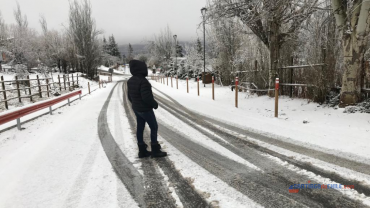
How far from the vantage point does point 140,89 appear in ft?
12.3

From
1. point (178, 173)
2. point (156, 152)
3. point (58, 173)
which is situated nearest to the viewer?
point (178, 173)

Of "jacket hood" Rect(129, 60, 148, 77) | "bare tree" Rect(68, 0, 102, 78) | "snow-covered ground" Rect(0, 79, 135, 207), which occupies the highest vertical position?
"bare tree" Rect(68, 0, 102, 78)

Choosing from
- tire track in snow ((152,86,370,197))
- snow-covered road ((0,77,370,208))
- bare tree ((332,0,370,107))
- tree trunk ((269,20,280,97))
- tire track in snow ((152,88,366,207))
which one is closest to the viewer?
tire track in snow ((152,88,366,207))

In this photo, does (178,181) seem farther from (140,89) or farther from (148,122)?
(140,89)

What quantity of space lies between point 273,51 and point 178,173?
8716 millimetres

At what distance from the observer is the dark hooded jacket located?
3727 mm

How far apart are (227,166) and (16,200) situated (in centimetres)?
284

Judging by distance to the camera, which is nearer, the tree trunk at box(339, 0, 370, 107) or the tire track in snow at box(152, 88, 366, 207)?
the tire track in snow at box(152, 88, 366, 207)

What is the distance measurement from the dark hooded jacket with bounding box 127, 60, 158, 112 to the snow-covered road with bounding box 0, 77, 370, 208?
96 centimetres

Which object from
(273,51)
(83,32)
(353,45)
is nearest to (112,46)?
(83,32)

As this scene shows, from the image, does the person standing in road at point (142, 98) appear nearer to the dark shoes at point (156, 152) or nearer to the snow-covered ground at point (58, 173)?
the dark shoes at point (156, 152)

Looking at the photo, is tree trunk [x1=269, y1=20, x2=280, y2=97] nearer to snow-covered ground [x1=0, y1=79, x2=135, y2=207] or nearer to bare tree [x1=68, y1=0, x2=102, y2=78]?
snow-covered ground [x1=0, y1=79, x2=135, y2=207]

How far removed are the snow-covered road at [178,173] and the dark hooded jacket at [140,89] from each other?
3.16 ft

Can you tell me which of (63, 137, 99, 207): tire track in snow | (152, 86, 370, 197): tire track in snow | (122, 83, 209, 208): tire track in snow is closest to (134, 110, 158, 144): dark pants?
(122, 83, 209, 208): tire track in snow
